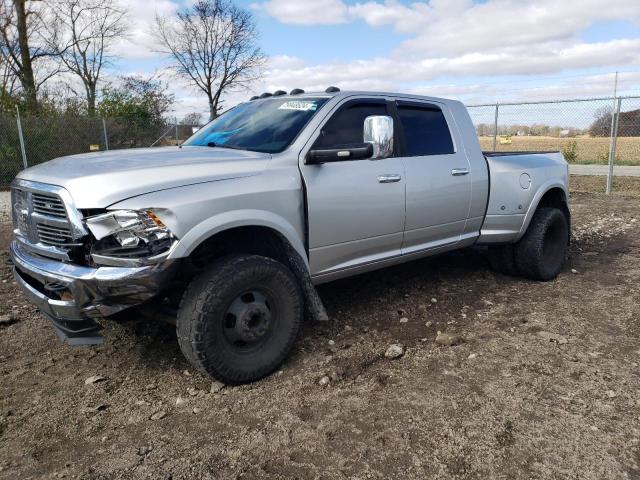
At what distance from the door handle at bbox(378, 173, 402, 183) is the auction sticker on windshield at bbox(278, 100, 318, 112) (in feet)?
2.34

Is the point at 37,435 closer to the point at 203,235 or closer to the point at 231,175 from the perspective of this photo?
the point at 203,235

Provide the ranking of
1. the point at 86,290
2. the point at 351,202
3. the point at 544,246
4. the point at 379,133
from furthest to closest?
the point at 544,246 → the point at 351,202 → the point at 379,133 → the point at 86,290

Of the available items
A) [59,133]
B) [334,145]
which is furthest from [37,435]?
[59,133]

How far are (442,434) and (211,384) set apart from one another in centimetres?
143

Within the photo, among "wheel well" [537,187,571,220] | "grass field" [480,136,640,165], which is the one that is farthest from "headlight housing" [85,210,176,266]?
"grass field" [480,136,640,165]

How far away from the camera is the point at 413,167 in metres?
4.10

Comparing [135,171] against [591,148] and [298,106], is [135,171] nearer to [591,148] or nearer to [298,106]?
[298,106]

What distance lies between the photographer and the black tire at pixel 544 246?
5.21m

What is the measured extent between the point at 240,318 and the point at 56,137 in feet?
44.5

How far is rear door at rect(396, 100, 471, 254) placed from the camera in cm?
413

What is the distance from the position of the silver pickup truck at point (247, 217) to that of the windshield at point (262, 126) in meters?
0.02

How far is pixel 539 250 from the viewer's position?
5203 millimetres

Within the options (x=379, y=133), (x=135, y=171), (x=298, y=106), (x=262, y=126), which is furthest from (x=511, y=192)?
(x=135, y=171)

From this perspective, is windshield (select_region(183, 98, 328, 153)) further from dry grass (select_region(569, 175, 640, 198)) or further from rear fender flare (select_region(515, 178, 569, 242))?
dry grass (select_region(569, 175, 640, 198))
